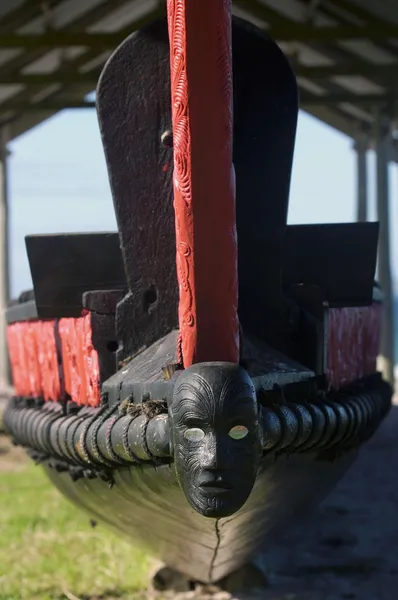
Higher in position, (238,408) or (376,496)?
(238,408)

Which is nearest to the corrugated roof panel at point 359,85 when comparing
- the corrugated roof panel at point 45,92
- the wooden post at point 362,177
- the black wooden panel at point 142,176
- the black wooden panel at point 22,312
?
the wooden post at point 362,177

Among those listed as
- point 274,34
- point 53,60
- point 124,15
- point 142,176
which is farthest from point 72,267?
point 53,60

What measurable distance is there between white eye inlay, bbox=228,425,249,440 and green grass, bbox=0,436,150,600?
2.08 m

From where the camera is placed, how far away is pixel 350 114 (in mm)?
12008

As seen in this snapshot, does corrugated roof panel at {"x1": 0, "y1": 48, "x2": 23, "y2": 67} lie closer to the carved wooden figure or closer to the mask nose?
the carved wooden figure

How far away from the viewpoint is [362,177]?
450 inches

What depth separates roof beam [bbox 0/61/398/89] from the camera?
9469mm

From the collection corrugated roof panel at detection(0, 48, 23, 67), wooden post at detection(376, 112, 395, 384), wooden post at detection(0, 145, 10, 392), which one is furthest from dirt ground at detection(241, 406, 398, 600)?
wooden post at detection(0, 145, 10, 392)

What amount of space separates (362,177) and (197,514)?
9.29 metres

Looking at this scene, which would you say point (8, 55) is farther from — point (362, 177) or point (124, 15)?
point (362, 177)

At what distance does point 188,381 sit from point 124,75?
1.11 m

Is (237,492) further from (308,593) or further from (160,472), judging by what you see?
(308,593)

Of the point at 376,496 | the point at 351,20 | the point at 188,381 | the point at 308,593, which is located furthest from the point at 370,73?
the point at 188,381

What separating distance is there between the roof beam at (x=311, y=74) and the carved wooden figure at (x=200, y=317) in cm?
650
